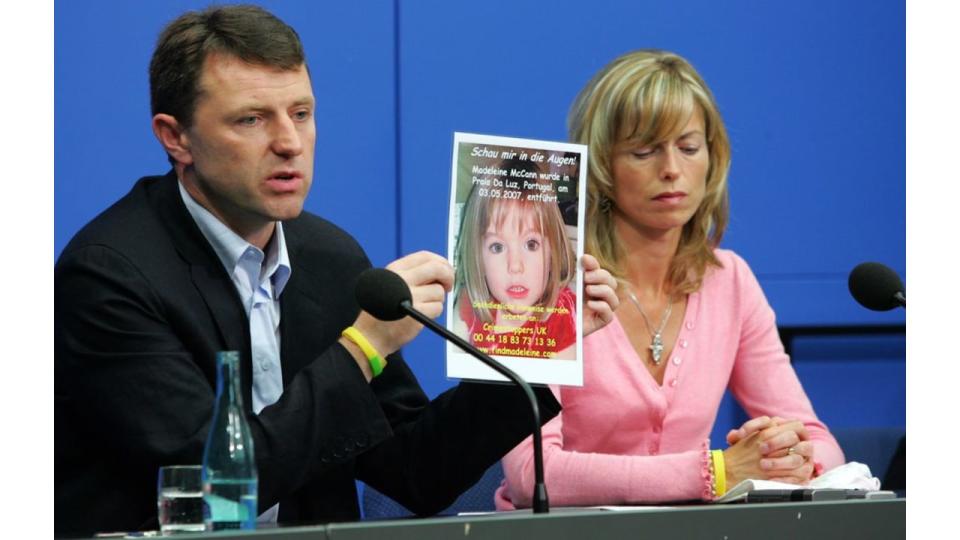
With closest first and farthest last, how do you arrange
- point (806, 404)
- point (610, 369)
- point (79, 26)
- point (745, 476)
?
point (745, 476) → point (610, 369) → point (806, 404) → point (79, 26)

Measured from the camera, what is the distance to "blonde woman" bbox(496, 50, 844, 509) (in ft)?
8.52

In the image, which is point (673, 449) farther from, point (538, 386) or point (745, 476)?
point (538, 386)

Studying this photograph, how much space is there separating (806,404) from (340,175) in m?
1.17

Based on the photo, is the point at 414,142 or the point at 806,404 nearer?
the point at 806,404

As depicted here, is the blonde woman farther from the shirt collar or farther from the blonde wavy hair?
the shirt collar

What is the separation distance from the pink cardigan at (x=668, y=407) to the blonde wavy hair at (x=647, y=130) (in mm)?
77

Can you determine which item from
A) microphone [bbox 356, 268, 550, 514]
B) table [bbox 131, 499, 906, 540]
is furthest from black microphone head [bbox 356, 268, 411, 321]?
table [bbox 131, 499, 906, 540]

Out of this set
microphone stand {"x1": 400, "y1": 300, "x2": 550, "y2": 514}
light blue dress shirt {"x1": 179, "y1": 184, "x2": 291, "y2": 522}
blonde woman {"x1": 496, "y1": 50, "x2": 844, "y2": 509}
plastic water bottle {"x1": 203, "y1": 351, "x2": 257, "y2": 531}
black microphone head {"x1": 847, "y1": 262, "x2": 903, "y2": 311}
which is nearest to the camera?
plastic water bottle {"x1": 203, "y1": 351, "x2": 257, "y2": 531}

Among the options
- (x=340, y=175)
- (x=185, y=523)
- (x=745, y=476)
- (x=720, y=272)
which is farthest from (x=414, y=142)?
(x=185, y=523)

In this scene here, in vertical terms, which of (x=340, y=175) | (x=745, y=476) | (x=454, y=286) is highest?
(x=340, y=175)

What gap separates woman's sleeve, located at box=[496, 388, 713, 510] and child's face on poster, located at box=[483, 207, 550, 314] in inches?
20.3

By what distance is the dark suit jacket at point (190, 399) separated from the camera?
2.01m

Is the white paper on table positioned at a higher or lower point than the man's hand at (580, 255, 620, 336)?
lower

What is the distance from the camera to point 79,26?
10.2 ft
